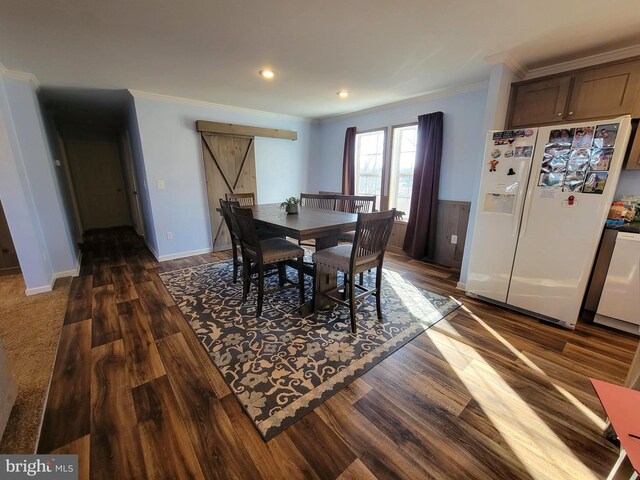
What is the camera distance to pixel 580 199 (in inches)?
84.5

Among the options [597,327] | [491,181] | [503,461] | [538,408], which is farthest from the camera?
[491,181]

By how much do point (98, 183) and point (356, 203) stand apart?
644cm

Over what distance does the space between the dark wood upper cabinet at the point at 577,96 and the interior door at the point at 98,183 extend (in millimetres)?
7942

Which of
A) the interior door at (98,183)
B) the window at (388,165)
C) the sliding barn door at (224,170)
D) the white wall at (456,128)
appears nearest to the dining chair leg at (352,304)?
the white wall at (456,128)

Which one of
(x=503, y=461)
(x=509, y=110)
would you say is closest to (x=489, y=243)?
(x=509, y=110)

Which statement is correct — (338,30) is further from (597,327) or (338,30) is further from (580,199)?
(597,327)

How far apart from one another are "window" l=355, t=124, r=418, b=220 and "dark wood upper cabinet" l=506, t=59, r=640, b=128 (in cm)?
154

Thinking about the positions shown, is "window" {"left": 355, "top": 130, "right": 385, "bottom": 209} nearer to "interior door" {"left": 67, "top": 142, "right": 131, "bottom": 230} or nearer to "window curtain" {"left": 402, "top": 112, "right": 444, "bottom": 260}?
"window curtain" {"left": 402, "top": 112, "right": 444, "bottom": 260}

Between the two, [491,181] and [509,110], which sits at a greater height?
[509,110]

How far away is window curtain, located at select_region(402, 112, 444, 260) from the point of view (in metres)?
3.67

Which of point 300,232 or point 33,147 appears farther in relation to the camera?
point 33,147

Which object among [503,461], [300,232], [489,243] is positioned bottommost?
[503,461]

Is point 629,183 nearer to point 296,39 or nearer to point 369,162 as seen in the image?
point 369,162

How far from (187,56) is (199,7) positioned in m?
0.86
